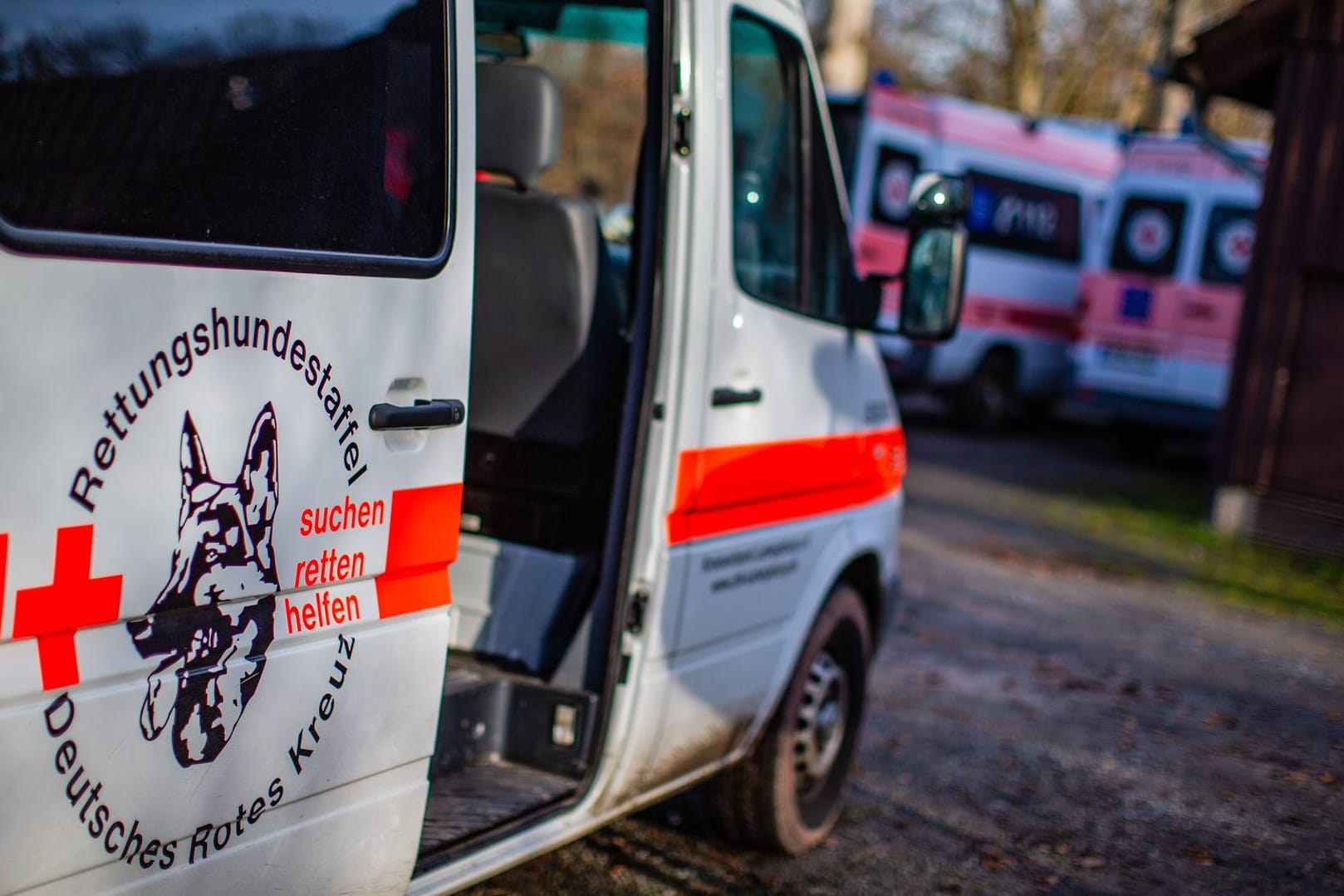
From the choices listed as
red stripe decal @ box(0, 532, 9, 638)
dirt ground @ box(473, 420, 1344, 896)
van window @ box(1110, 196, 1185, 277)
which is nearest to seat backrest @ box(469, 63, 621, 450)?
dirt ground @ box(473, 420, 1344, 896)

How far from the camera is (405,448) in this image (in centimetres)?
247

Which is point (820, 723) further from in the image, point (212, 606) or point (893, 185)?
point (893, 185)

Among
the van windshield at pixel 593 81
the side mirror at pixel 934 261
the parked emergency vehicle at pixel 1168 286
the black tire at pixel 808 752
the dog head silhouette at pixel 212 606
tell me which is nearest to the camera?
the dog head silhouette at pixel 212 606

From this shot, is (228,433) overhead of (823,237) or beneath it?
beneath

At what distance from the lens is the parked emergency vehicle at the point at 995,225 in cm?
1397

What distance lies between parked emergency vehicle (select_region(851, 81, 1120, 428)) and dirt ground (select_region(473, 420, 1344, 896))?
5920 millimetres

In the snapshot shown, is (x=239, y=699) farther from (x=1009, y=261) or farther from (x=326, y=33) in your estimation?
(x=1009, y=261)

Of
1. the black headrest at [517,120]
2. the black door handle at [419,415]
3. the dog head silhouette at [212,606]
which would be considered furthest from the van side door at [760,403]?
the dog head silhouette at [212,606]

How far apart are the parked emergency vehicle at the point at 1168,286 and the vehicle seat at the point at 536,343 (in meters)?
11.3

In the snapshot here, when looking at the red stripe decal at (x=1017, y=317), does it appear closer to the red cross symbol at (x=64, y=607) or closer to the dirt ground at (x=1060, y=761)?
the dirt ground at (x=1060, y=761)

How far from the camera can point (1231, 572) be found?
356 inches

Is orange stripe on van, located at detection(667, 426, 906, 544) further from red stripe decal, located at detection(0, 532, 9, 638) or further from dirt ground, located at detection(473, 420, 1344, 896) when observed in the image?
red stripe decal, located at detection(0, 532, 9, 638)

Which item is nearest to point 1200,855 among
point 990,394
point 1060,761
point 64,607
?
point 1060,761

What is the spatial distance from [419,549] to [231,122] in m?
0.79
